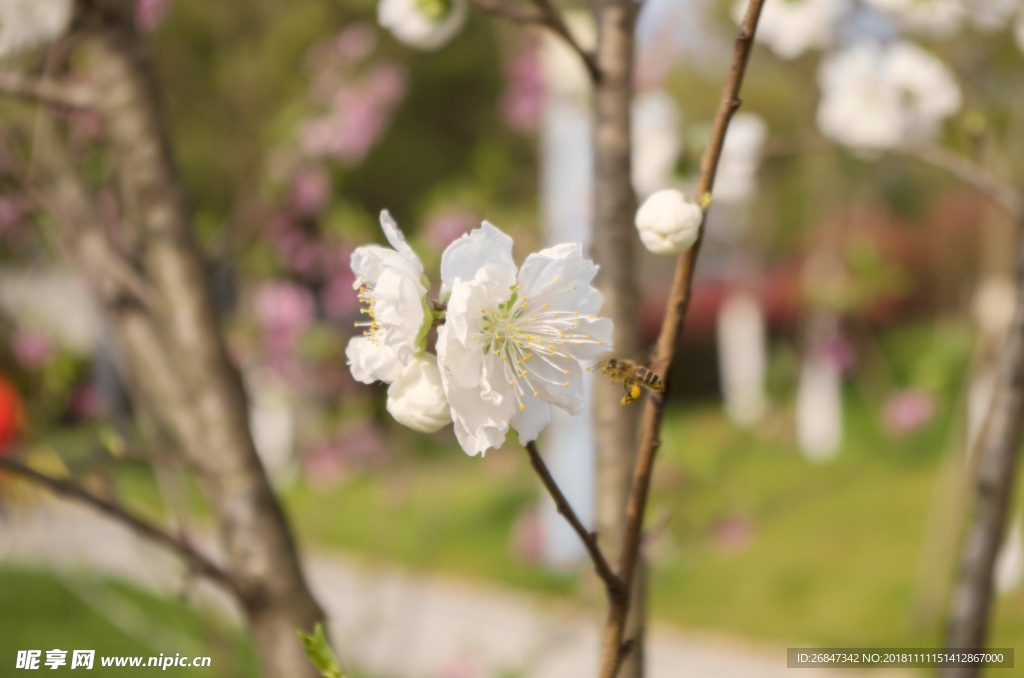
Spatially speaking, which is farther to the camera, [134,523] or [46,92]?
[46,92]

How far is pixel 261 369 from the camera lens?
4598mm

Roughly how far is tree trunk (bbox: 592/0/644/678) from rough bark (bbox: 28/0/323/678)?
1.57ft

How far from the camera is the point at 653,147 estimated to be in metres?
1.85

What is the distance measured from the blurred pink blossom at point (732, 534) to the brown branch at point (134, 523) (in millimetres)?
3428

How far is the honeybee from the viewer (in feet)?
2.24

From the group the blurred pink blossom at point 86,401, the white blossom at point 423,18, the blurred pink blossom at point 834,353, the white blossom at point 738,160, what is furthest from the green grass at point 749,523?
the white blossom at point 423,18

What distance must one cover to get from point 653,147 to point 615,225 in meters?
0.94

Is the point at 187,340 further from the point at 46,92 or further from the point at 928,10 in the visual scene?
the point at 928,10

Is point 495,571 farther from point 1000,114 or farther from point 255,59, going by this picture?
point 255,59

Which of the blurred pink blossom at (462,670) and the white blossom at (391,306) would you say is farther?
the blurred pink blossom at (462,670)

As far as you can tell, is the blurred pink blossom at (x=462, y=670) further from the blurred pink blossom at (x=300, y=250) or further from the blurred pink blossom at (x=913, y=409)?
the blurred pink blossom at (x=913, y=409)

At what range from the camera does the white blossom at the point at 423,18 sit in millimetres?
1156

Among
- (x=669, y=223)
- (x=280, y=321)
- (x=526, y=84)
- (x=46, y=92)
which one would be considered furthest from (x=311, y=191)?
(x=669, y=223)

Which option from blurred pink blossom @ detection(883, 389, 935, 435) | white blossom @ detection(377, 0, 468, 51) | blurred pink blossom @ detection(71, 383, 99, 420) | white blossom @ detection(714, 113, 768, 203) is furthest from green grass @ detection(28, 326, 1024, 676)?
white blossom @ detection(377, 0, 468, 51)
